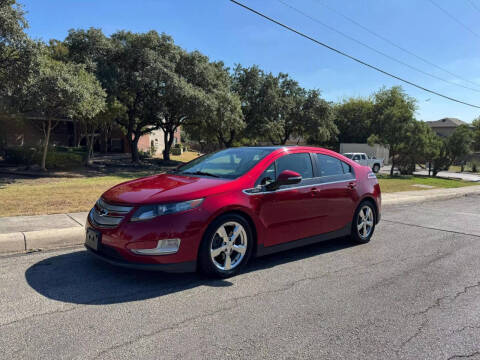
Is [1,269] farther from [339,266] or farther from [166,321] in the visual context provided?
[339,266]

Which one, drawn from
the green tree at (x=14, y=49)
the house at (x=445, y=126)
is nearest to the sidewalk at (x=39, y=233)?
the green tree at (x=14, y=49)

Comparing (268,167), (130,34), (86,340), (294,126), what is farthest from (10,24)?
(294,126)

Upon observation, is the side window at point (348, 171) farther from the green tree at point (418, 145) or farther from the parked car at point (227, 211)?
the green tree at point (418, 145)

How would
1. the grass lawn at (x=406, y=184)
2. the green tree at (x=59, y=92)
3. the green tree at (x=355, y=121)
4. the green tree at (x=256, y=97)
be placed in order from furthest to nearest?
the green tree at (x=355, y=121)
the green tree at (x=256, y=97)
the grass lawn at (x=406, y=184)
the green tree at (x=59, y=92)

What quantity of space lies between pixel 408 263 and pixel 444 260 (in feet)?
2.24

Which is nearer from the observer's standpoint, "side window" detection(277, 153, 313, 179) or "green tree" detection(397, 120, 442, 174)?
"side window" detection(277, 153, 313, 179)

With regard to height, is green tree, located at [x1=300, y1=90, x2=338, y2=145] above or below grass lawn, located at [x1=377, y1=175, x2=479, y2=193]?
above

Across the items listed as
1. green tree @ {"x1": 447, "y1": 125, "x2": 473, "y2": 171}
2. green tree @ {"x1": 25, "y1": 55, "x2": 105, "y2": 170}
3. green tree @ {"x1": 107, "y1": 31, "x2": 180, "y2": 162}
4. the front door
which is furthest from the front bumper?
green tree @ {"x1": 447, "y1": 125, "x2": 473, "y2": 171}

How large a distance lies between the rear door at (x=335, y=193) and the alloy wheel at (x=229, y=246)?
141 cm

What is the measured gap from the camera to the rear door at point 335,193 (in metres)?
5.29

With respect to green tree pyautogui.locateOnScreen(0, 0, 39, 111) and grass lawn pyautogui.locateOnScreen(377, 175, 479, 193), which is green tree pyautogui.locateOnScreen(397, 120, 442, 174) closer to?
grass lawn pyautogui.locateOnScreen(377, 175, 479, 193)

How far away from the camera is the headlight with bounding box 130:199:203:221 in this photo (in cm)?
385

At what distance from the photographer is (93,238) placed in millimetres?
4148

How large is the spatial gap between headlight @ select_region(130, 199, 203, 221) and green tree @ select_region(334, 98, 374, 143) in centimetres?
5143
